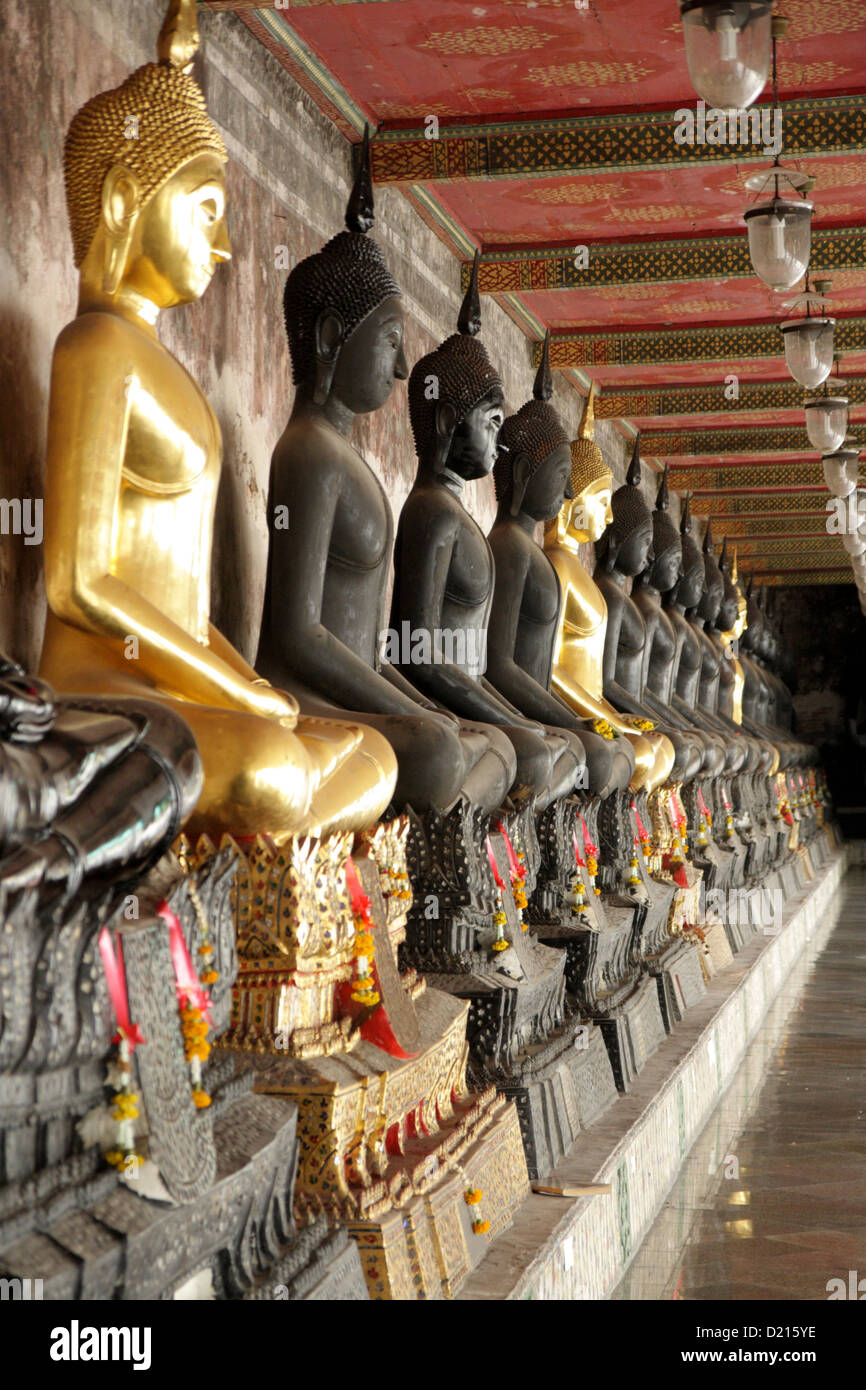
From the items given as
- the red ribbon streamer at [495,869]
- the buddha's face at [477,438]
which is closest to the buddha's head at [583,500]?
the buddha's face at [477,438]

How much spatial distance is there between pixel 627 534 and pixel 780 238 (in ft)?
11.8

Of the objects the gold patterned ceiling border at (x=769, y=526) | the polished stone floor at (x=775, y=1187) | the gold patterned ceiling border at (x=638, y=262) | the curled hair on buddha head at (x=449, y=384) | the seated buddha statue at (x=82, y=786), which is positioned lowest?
the polished stone floor at (x=775, y=1187)

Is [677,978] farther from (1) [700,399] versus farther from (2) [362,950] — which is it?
(1) [700,399]

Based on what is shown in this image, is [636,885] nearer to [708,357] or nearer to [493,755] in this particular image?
[493,755]

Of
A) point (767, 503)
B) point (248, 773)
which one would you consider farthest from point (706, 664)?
point (248, 773)

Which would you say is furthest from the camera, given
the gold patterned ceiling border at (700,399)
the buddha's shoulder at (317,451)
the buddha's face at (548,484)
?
the gold patterned ceiling border at (700,399)

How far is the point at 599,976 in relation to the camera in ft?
15.9

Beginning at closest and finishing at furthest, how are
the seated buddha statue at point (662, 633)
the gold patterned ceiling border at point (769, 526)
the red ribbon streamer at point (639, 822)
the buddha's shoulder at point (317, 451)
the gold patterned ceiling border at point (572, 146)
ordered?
the buddha's shoulder at point (317, 451) → the gold patterned ceiling border at point (572, 146) → the red ribbon streamer at point (639, 822) → the seated buddha statue at point (662, 633) → the gold patterned ceiling border at point (769, 526)

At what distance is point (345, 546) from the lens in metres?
4.13

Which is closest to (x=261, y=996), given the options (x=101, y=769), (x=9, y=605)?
(x=101, y=769)

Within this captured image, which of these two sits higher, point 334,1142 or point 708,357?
point 708,357

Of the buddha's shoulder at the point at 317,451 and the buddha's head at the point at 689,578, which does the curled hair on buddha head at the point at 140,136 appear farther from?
the buddha's head at the point at 689,578

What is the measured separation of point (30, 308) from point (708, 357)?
223 inches

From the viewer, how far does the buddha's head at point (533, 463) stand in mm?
5949
